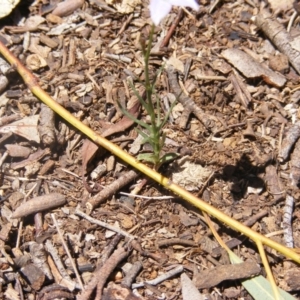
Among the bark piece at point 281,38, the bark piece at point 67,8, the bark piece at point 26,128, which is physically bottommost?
the bark piece at point 26,128

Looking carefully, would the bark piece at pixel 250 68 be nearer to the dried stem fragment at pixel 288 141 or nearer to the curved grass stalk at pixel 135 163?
the dried stem fragment at pixel 288 141

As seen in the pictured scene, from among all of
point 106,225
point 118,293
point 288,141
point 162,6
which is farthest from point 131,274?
point 162,6

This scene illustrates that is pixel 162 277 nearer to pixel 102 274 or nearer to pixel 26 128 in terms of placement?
pixel 102 274

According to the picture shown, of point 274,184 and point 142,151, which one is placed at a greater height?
point 142,151

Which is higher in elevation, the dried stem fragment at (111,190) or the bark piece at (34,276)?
the dried stem fragment at (111,190)

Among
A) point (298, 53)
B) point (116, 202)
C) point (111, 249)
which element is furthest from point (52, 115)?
point (298, 53)

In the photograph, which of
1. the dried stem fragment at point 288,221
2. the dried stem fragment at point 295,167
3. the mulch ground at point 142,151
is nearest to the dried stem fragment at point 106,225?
the mulch ground at point 142,151

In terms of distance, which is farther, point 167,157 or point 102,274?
point 167,157

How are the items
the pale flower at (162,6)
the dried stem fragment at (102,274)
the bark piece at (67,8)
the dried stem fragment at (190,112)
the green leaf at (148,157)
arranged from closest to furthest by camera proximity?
the pale flower at (162,6)
the dried stem fragment at (102,274)
the green leaf at (148,157)
the dried stem fragment at (190,112)
the bark piece at (67,8)
